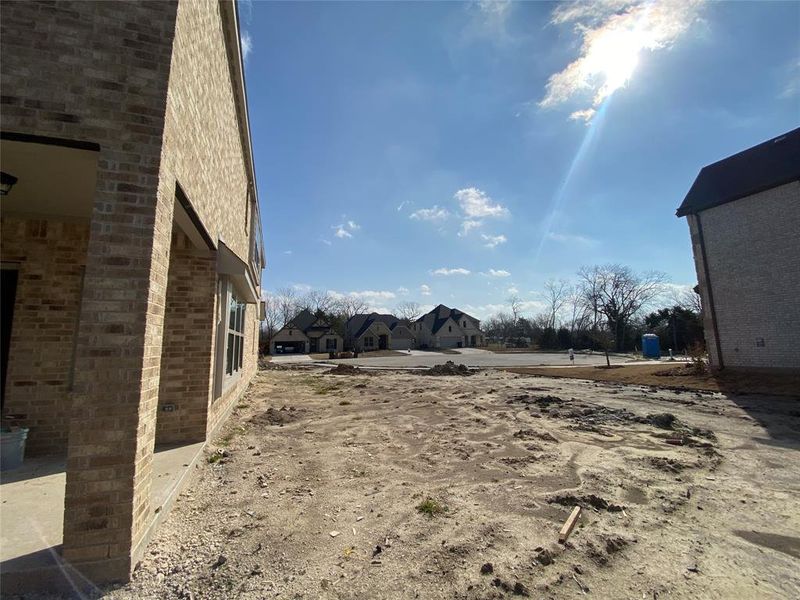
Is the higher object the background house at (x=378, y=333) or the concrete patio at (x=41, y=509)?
the background house at (x=378, y=333)

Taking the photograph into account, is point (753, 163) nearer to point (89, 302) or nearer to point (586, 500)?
point (586, 500)

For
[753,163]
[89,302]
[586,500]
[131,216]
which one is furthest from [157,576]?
[753,163]

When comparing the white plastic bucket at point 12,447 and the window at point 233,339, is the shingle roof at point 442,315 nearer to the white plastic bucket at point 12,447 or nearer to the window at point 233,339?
the window at point 233,339

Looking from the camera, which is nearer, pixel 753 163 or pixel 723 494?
pixel 723 494

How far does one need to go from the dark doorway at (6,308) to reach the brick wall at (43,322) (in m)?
0.06

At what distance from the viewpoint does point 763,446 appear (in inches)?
257

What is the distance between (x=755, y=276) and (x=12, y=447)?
21.7 meters

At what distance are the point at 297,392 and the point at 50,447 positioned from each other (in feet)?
29.8

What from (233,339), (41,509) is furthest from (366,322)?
(41,509)

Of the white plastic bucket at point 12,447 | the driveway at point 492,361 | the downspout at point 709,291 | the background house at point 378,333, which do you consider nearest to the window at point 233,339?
the white plastic bucket at point 12,447

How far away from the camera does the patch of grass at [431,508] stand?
3.89 meters

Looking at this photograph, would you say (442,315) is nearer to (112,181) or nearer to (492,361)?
(492,361)

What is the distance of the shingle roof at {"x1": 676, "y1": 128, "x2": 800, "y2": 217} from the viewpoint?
48.9 feet

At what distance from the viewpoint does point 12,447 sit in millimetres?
4336
